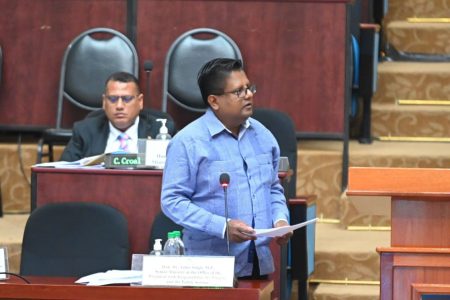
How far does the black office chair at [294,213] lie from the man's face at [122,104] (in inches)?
24.8

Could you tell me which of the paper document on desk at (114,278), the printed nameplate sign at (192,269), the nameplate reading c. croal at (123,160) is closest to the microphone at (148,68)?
the nameplate reading c. croal at (123,160)

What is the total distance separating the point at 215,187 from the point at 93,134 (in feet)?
7.04

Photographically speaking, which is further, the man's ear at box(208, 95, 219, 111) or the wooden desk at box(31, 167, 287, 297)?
the wooden desk at box(31, 167, 287, 297)

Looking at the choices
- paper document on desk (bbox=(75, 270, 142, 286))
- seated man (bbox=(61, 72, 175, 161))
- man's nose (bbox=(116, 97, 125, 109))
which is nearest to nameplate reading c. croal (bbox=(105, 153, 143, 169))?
seated man (bbox=(61, 72, 175, 161))

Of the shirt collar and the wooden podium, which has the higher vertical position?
the shirt collar

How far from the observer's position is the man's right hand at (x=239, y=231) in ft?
15.4

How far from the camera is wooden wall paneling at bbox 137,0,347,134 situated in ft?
26.2

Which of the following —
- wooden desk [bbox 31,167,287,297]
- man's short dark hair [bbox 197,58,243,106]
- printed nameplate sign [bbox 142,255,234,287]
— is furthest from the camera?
wooden desk [bbox 31,167,287,297]

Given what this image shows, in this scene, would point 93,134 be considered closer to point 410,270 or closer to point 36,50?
point 36,50

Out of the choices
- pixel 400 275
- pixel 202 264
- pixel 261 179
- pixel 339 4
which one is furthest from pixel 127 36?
pixel 400 275

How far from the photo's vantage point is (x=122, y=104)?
6.90 m

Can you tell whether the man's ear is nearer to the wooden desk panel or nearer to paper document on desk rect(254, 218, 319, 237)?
paper document on desk rect(254, 218, 319, 237)

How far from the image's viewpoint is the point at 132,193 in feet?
19.2

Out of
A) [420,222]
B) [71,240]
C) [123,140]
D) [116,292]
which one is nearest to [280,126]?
[123,140]
